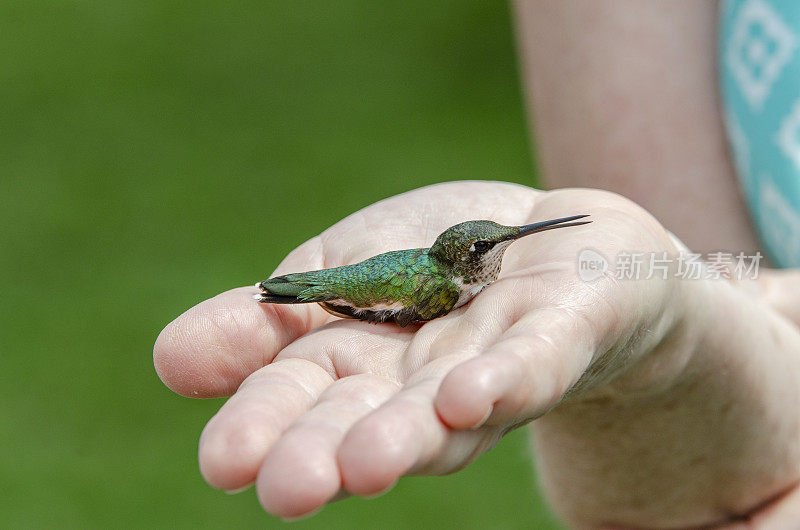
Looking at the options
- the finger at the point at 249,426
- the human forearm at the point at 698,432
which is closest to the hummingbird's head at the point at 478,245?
the human forearm at the point at 698,432

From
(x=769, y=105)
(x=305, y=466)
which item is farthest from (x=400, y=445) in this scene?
(x=769, y=105)

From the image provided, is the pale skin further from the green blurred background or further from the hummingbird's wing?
the green blurred background

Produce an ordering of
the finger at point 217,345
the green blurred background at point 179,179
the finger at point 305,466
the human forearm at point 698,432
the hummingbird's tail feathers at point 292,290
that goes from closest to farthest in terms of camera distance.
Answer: the finger at point 305,466
the finger at point 217,345
the hummingbird's tail feathers at point 292,290
the human forearm at point 698,432
the green blurred background at point 179,179

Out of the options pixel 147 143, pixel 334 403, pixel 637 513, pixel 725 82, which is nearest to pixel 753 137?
pixel 725 82

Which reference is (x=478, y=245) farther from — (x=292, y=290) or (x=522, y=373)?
(x=522, y=373)

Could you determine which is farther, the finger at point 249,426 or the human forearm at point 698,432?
the human forearm at point 698,432

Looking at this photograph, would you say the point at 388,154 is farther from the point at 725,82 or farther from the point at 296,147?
the point at 725,82

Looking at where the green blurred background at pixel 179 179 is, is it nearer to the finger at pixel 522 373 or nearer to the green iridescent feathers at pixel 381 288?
the green iridescent feathers at pixel 381 288
